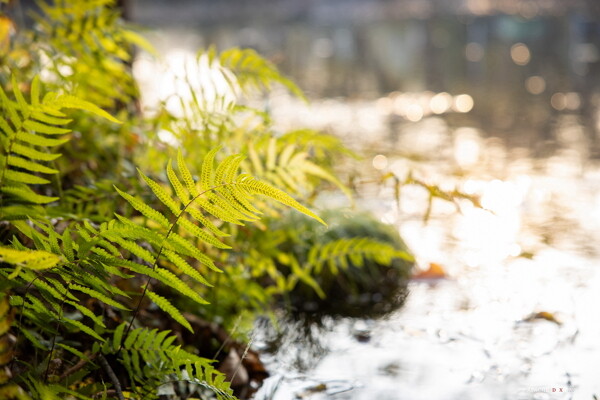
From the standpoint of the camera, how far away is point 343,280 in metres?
3.09

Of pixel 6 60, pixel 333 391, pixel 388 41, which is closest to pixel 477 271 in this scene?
pixel 333 391

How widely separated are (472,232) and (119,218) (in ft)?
9.10

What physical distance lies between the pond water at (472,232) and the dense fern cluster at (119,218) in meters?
0.32

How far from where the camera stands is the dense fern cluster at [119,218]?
139 cm

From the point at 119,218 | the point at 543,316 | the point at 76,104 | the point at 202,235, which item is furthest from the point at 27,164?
the point at 543,316

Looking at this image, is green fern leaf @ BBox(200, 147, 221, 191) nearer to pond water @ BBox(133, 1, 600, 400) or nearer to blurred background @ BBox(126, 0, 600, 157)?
pond water @ BBox(133, 1, 600, 400)

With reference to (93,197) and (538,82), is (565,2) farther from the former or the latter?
(93,197)

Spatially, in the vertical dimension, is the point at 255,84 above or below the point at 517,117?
above

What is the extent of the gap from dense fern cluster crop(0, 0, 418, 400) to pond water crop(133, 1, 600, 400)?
0.32m

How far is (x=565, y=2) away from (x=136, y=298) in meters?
27.3

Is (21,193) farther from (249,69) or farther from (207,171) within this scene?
(249,69)

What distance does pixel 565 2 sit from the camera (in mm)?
26516

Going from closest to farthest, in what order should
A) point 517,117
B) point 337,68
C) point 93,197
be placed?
point 93,197
point 517,117
point 337,68

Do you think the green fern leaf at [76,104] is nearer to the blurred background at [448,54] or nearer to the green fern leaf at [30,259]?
the green fern leaf at [30,259]
